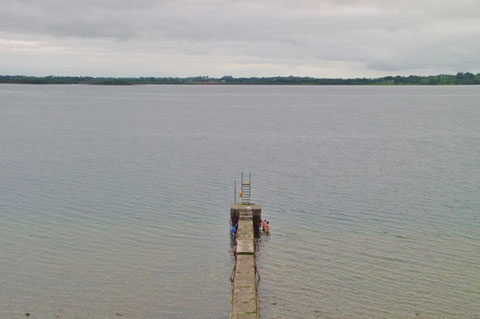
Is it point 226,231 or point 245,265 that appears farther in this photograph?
point 226,231

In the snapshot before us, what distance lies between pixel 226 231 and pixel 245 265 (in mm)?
7572

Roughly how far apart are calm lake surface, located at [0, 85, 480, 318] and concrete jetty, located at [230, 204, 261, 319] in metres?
0.97

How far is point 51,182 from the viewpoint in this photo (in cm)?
4253

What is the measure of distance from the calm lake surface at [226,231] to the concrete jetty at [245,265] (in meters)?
0.97

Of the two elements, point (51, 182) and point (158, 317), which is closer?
point (158, 317)

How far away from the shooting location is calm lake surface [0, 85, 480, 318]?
2175 cm

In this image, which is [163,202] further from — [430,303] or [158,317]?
[430,303]

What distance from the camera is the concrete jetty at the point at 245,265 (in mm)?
19177

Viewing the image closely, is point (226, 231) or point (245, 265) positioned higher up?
point (245, 265)

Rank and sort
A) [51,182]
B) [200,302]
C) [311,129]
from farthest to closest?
[311,129] < [51,182] < [200,302]

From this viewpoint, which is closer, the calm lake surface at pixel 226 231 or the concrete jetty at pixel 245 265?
the concrete jetty at pixel 245 265

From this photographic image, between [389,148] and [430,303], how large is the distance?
142 feet

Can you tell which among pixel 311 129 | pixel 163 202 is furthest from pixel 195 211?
pixel 311 129

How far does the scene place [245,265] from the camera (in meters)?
23.4
